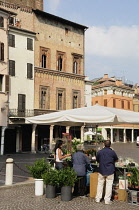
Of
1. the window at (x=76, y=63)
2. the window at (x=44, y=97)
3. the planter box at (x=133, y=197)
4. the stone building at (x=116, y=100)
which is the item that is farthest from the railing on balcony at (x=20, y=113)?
the stone building at (x=116, y=100)

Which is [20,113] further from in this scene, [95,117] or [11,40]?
[95,117]

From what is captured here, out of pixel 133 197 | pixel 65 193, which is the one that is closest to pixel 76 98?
pixel 65 193

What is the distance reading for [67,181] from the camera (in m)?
8.88

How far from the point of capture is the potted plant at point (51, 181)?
898cm

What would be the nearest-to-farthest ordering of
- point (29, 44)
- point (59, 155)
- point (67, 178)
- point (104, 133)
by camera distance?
1. point (67, 178)
2. point (59, 155)
3. point (29, 44)
4. point (104, 133)

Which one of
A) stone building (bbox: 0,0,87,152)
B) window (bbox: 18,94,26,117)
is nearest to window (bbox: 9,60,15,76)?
window (bbox: 18,94,26,117)

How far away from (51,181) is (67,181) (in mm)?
485

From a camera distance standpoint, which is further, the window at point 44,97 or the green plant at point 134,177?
the window at point 44,97

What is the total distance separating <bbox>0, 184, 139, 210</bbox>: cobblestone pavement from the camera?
27.0 ft

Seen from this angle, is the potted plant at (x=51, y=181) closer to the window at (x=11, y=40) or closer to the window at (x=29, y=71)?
the window at (x=11, y=40)

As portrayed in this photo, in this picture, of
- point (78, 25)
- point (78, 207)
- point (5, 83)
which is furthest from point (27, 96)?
point (78, 207)

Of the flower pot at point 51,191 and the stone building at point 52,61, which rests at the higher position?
the stone building at point 52,61

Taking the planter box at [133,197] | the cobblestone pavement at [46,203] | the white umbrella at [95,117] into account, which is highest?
the white umbrella at [95,117]

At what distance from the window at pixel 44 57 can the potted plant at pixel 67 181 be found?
2794cm
